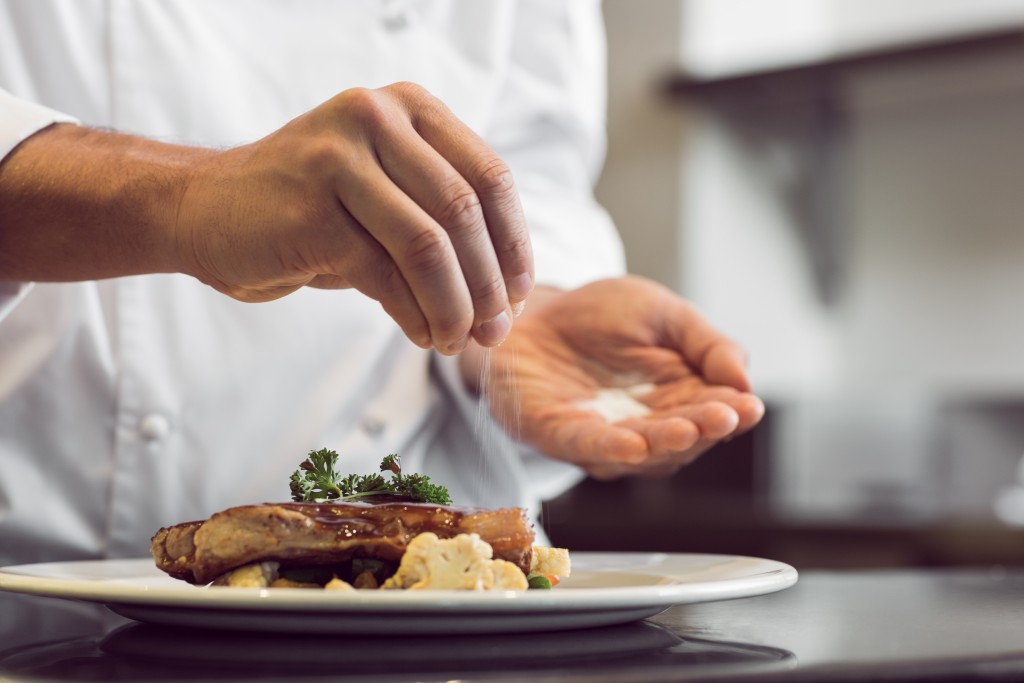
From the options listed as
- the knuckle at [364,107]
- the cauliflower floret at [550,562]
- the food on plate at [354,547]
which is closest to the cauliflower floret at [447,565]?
A: the food on plate at [354,547]

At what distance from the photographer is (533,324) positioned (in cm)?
119

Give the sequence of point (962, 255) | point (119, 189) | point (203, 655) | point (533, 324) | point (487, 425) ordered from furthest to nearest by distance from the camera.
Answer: point (962, 255) < point (533, 324) < point (487, 425) < point (119, 189) < point (203, 655)

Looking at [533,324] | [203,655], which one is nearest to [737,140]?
[533,324]

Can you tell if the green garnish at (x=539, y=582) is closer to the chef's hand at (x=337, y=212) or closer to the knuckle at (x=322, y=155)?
the chef's hand at (x=337, y=212)

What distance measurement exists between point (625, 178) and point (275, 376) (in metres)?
2.75

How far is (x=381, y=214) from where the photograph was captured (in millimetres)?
619

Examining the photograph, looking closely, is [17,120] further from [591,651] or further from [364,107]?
[591,651]

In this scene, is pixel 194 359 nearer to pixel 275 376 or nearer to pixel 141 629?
pixel 275 376

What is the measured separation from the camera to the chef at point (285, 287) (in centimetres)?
65

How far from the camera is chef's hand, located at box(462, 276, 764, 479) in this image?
0.93m

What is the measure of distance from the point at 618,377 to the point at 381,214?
21.9 inches

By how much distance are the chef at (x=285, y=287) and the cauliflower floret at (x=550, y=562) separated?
0.15m

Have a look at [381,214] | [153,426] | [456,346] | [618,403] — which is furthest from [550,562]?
[153,426]

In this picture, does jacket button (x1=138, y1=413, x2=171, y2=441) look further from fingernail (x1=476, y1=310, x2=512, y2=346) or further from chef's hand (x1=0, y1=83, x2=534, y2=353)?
fingernail (x1=476, y1=310, x2=512, y2=346)
